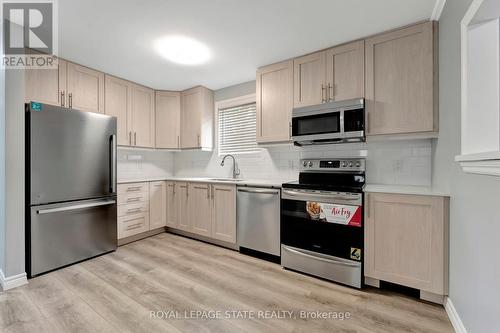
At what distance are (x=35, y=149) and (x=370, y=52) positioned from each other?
133 inches

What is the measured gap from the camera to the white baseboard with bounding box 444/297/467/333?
1446 mm

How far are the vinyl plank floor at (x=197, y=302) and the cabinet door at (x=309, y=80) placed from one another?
1.89 meters

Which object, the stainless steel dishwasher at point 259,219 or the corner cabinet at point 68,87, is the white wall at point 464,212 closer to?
the stainless steel dishwasher at point 259,219

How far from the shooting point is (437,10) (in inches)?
71.6

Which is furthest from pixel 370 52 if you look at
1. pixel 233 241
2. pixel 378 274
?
pixel 233 241

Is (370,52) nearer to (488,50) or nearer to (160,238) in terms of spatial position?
(488,50)

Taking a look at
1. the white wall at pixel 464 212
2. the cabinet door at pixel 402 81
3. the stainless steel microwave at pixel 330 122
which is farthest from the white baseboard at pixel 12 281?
the cabinet door at pixel 402 81

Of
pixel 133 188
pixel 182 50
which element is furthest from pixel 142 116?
pixel 182 50

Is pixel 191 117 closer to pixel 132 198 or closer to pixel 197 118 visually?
pixel 197 118

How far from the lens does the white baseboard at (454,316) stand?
1.45 meters

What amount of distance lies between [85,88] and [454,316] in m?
4.24

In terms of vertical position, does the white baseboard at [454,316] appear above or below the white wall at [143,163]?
below

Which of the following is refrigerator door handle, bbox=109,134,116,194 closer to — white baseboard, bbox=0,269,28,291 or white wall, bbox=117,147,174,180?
white wall, bbox=117,147,174,180

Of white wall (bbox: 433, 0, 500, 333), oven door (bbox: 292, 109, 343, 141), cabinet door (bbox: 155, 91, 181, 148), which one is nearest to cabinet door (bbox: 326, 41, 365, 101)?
oven door (bbox: 292, 109, 343, 141)
